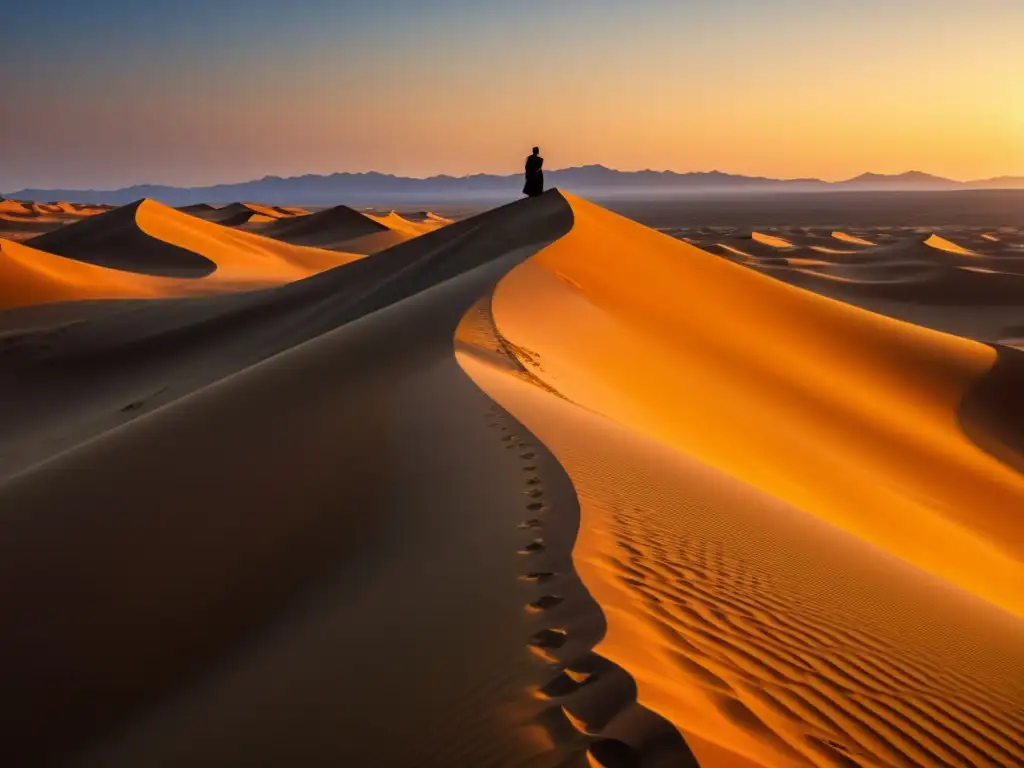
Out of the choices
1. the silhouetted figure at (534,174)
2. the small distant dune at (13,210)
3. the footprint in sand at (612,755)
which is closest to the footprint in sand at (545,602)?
the footprint in sand at (612,755)

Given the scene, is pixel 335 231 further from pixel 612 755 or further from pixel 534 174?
pixel 612 755

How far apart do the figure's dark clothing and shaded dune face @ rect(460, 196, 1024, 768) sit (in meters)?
1.93

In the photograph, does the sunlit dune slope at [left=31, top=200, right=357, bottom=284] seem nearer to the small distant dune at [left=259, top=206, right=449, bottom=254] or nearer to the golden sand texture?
the golden sand texture

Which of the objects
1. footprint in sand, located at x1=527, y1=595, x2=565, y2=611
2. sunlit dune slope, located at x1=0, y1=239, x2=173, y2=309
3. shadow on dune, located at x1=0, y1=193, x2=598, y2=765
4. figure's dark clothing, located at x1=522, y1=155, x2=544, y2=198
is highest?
figure's dark clothing, located at x1=522, y1=155, x2=544, y2=198

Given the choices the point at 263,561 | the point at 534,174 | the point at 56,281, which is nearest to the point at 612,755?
the point at 263,561

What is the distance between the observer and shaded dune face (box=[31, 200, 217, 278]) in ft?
114

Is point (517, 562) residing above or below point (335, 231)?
above

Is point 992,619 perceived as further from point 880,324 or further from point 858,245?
point 858,245

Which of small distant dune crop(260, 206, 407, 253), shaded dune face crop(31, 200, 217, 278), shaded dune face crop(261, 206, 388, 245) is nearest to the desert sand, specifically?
shaded dune face crop(31, 200, 217, 278)

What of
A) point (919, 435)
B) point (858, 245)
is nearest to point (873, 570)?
point (919, 435)

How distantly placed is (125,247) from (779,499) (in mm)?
37247

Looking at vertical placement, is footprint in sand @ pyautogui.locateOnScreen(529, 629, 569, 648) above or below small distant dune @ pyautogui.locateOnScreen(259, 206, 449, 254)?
above

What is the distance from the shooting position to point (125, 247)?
A: 121ft

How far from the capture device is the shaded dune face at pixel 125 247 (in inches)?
1367
